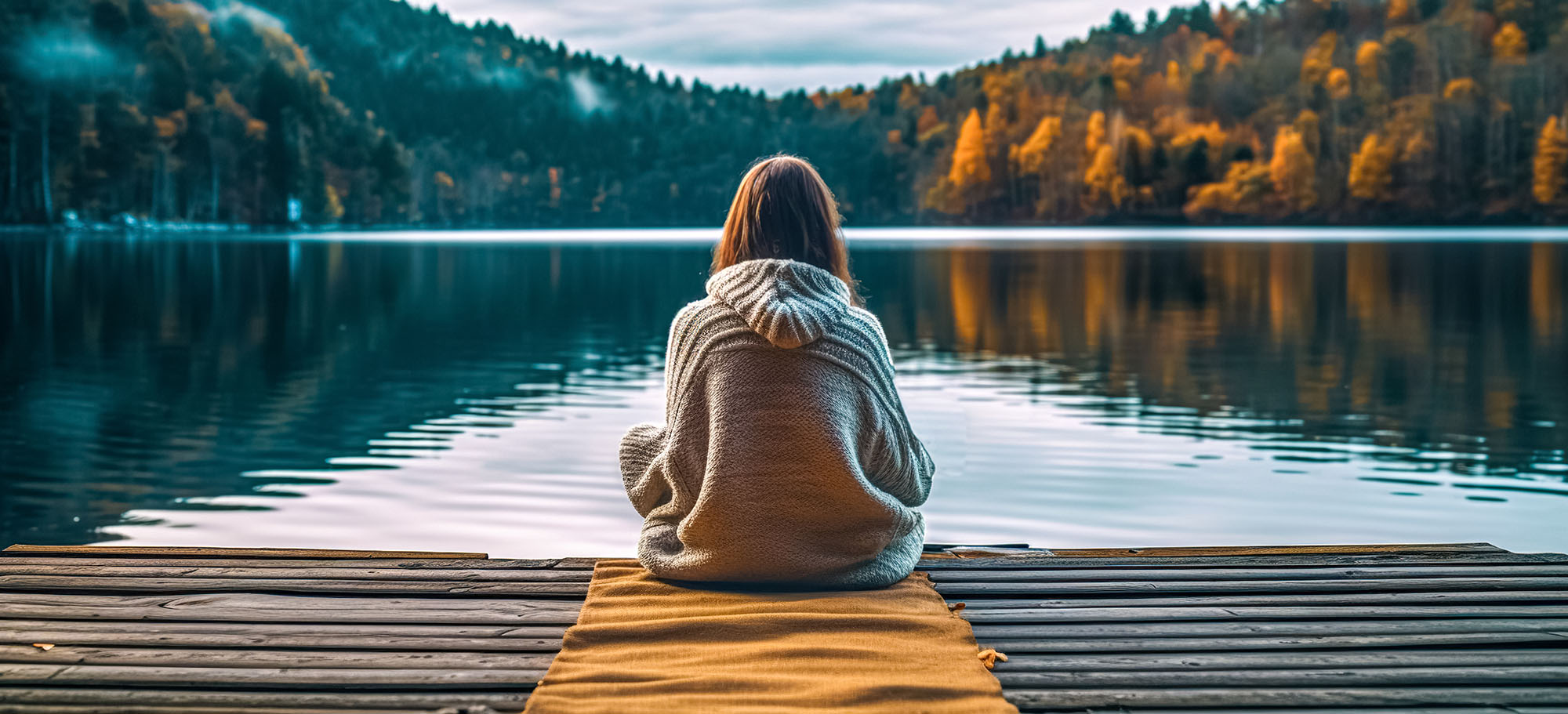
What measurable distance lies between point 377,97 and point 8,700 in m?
147

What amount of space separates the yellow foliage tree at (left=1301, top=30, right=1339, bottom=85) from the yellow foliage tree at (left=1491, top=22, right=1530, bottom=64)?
12.8 metres

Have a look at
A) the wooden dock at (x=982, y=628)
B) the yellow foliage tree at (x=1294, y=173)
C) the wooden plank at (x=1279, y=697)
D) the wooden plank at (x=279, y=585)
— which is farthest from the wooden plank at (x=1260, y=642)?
the yellow foliage tree at (x=1294, y=173)

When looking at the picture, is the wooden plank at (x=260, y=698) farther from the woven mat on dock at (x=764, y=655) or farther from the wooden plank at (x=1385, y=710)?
the wooden plank at (x=1385, y=710)

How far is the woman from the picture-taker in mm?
3252

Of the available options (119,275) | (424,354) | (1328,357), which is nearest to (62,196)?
(119,275)

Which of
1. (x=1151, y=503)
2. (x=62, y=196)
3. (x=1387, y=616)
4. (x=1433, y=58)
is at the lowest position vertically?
(x=1151, y=503)

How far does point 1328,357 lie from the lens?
16.6m

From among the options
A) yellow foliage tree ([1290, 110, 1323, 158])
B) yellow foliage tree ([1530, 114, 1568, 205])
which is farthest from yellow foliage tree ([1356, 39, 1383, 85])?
yellow foliage tree ([1530, 114, 1568, 205])

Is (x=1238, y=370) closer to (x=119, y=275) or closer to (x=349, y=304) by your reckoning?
(x=349, y=304)

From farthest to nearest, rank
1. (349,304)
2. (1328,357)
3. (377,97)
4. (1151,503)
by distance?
1. (377,97)
2. (349,304)
3. (1328,357)
4. (1151,503)

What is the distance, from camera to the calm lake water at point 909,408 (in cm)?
820

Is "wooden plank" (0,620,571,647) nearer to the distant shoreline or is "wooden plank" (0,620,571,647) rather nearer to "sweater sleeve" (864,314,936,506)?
"sweater sleeve" (864,314,936,506)

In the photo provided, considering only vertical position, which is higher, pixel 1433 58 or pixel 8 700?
pixel 1433 58

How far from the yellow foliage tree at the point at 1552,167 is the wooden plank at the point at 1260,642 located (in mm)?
101018
